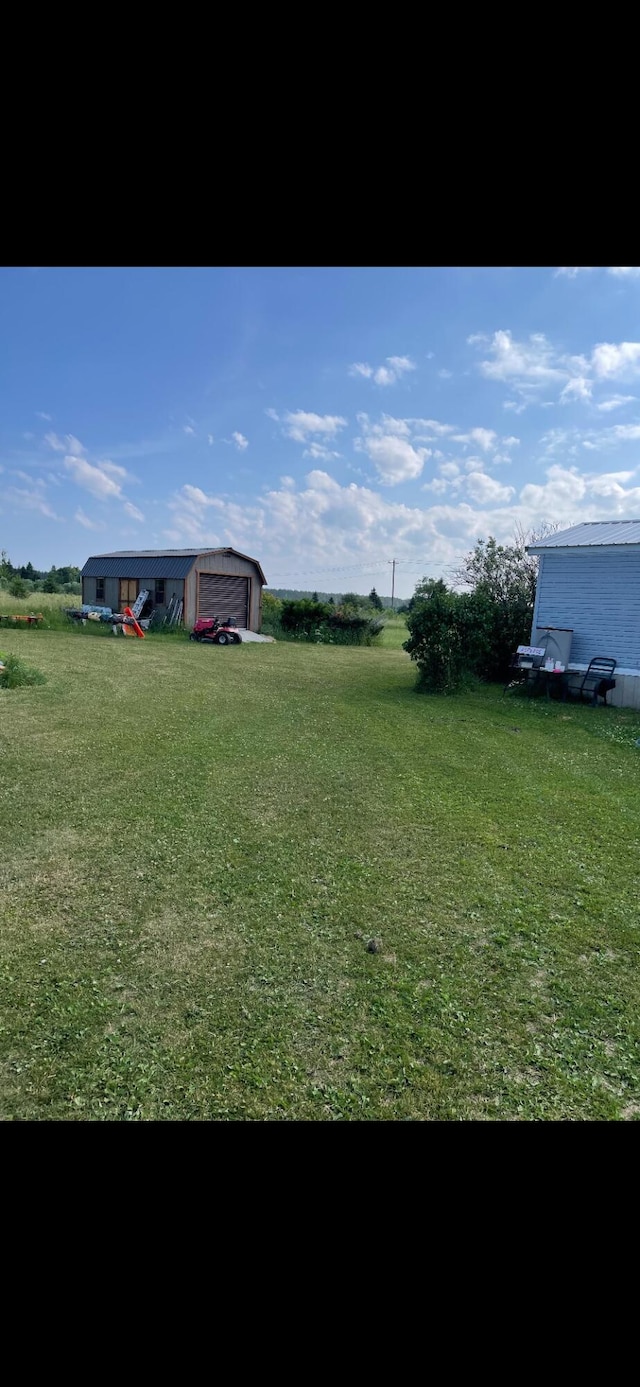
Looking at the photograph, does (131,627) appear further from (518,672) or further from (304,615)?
(518,672)

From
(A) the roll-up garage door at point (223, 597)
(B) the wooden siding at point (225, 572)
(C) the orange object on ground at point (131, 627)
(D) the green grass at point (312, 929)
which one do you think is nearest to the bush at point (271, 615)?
(B) the wooden siding at point (225, 572)

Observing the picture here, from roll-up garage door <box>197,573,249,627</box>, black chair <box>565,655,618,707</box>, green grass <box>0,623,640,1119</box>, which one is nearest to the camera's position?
green grass <box>0,623,640,1119</box>

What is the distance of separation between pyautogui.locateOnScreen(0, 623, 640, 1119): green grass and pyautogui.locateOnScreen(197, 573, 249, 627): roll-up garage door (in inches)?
576

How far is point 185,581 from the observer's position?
20.0m

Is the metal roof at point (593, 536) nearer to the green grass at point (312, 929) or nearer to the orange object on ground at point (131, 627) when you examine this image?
the green grass at point (312, 929)

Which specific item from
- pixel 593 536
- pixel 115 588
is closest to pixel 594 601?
pixel 593 536

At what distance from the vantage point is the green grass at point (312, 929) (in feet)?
6.66

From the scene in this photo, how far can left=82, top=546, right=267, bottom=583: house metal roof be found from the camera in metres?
20.3

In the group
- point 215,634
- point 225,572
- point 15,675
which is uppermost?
point 225,572

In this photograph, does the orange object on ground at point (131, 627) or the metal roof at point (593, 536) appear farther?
the orange object on ground at point (131, 627)

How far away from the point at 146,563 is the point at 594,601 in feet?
53.3

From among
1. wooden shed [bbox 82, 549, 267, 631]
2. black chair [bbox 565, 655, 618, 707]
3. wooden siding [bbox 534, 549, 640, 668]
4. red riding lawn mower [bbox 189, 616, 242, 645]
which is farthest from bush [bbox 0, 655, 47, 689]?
wooden shed [bbox 82, 549, 267, 631]

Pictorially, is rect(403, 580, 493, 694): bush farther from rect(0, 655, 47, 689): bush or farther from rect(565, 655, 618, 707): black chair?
rect(0, 655, 47, 689): bush
